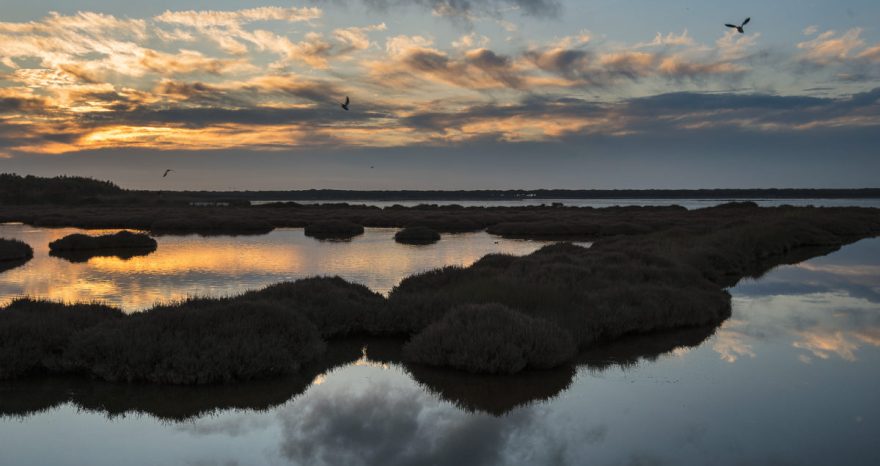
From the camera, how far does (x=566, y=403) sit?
10758 millimetres

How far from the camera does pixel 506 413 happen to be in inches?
400

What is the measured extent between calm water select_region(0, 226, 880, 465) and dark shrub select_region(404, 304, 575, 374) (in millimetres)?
322

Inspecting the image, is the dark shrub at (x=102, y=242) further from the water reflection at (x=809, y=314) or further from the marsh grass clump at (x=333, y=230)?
the water reflection at (x=809, y=314)

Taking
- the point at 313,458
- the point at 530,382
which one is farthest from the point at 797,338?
the point at 313,458

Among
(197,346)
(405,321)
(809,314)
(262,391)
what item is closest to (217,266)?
(405,321)

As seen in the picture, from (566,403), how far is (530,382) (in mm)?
1117

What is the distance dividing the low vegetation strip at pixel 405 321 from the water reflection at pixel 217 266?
217 inches

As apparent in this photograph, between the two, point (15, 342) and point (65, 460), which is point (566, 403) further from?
point (15, 342)

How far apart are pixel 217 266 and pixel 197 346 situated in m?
19.5

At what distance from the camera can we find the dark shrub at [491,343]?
11953mm

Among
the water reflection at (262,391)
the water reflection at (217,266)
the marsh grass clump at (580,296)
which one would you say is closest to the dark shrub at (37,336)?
the water reflection at (262,391)

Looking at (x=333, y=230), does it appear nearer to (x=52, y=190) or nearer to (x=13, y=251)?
(x=13, y=251)

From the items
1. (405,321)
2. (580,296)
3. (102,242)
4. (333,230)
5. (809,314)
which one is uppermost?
(580,296)

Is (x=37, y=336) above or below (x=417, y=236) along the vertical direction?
above
